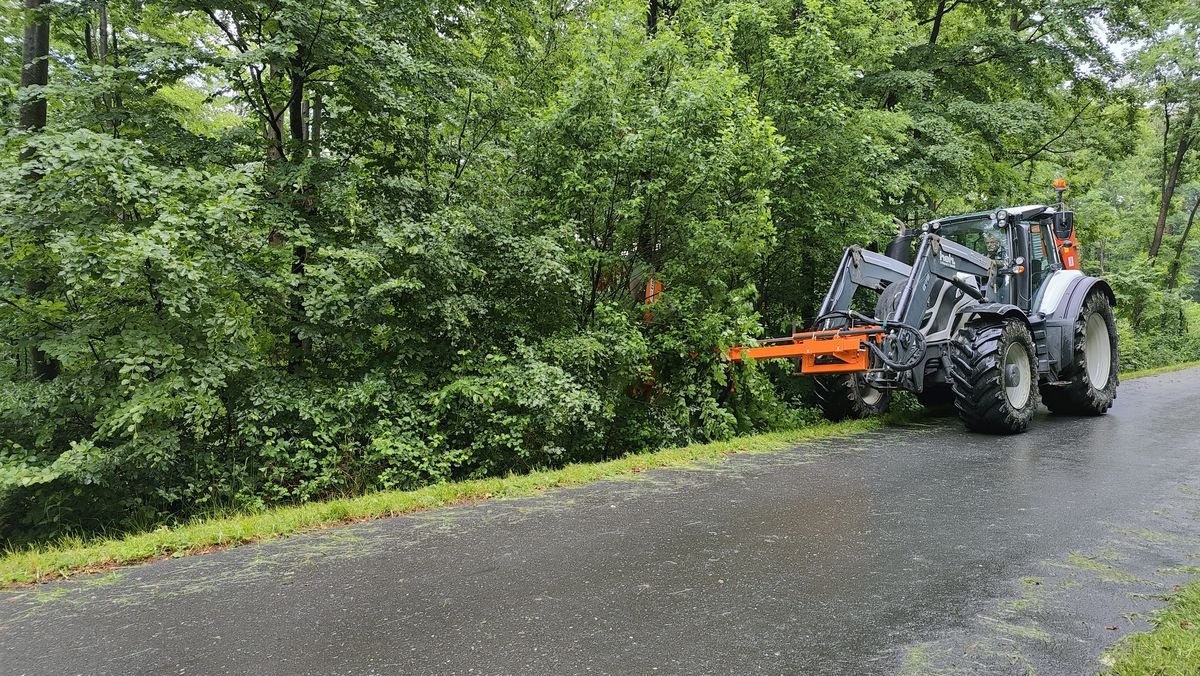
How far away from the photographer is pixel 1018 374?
8.16 metres

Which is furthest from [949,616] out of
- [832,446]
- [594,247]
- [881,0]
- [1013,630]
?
[881,0]

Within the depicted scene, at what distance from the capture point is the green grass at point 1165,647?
2434 millimetres

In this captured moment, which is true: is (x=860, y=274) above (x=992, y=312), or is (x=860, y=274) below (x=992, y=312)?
above

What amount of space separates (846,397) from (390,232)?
6539mm

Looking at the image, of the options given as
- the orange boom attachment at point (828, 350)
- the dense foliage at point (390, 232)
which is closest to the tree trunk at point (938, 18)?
the dense foliage at point (390, 232)

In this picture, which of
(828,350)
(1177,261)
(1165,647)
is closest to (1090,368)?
(828,350)

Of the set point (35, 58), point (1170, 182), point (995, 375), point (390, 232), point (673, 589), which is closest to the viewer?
point (673, 589)

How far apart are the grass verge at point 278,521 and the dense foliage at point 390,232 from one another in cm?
106

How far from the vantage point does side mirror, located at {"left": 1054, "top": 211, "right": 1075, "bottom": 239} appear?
31.1 ft

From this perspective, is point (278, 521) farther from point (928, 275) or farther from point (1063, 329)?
point (1063, 329)

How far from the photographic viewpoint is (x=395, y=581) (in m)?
3.59

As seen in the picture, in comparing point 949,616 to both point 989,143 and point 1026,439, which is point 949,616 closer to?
point 1026,439

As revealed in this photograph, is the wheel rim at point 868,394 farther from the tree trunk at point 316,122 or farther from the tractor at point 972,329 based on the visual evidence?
the tree trunk at point 316,122

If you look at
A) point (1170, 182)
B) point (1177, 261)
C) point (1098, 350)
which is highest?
point (1170, 182)
